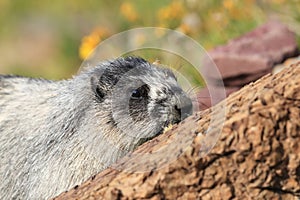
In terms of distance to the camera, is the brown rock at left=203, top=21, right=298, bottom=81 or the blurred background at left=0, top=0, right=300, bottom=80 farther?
the blurred background at left=0, top=0, right=300, bottom=80

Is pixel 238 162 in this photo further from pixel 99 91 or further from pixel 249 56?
pixel 249 56

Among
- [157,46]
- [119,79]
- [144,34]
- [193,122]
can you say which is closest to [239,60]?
[157,46]

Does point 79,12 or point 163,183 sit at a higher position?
point 79,12

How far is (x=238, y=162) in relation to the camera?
197 inches

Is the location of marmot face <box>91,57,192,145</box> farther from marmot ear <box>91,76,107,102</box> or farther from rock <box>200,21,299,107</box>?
rock <box>200,21,299,107</box>

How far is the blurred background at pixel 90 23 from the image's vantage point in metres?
11.1

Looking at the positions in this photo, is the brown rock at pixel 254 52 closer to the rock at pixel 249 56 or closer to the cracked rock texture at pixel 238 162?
the rock at pixel 249 56

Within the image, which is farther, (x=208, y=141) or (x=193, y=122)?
(x=193, y=122)

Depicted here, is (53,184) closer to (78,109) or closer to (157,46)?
(78,109)

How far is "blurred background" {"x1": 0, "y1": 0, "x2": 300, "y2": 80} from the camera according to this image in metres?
11.1

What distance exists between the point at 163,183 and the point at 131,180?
192 mm

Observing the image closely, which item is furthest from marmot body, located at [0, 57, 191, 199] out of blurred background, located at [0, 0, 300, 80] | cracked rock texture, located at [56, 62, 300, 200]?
blurred background, located at [0, 0, 300, 80]

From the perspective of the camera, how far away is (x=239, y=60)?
970 cm

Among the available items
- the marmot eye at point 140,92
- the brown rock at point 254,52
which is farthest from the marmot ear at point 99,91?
the brown rock at point 254,52
